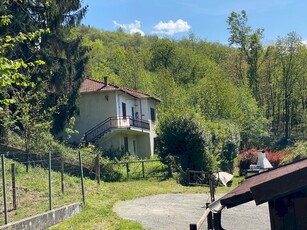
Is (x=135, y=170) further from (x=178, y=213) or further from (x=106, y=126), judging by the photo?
(x=178, y=213)

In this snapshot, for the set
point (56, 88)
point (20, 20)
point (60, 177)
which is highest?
point (20, 20)

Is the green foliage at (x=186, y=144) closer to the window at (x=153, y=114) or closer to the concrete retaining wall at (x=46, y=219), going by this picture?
the concrete retaining wall at (x=46, y=219)

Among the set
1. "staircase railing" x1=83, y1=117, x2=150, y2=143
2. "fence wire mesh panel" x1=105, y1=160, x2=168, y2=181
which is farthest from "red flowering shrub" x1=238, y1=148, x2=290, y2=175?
"staircase railing" x1=83, y1=117, x2=150, y2=143

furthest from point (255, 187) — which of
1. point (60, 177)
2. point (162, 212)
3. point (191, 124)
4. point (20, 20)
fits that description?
point (191, 124)

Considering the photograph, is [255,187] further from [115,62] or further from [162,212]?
[115,62]

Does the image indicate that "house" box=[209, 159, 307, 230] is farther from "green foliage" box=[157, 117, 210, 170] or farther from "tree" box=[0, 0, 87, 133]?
"green foliage" box=[157, 117, 210, 170]

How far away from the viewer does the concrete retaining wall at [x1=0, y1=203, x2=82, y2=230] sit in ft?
30.5

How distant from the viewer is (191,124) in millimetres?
24641

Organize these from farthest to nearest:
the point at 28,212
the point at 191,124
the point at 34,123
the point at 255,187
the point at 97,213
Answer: the point at 191,124
the point at 34,123
the point at 97,213
the point at 28,212
the point at 255,187

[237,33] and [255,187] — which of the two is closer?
[255,187]

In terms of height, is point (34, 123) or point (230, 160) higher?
point (34, 123)

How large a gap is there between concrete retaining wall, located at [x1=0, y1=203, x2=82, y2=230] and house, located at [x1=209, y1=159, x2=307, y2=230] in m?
7.22

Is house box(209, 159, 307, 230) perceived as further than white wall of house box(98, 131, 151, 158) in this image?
No

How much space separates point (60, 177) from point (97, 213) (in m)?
3.03
